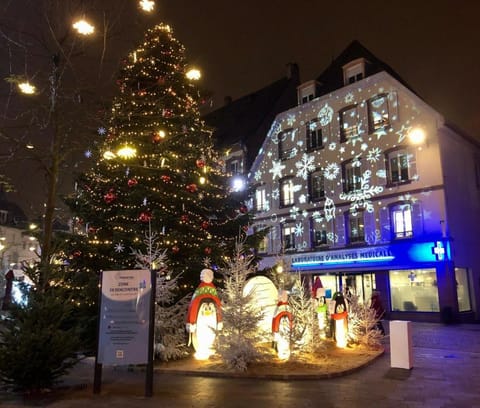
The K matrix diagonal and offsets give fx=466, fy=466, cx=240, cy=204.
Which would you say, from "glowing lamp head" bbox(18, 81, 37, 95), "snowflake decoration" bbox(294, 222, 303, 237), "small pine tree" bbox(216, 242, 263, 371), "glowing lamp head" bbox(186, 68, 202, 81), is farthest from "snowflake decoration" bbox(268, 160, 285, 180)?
"glowing lamp head" bbox(18, 81, 37, 95)

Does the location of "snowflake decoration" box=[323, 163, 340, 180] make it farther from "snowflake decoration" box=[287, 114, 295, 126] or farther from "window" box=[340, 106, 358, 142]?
"snowflake decoration" box=[287, 114, 295, 126]

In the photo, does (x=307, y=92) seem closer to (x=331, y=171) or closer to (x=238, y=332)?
(x=331, y=171)

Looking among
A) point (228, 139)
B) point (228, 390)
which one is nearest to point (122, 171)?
point (228, 390)

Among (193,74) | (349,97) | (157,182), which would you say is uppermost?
(349,97)

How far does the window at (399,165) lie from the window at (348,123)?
269 cm

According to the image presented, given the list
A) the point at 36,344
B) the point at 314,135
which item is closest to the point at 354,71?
the point at 314,135

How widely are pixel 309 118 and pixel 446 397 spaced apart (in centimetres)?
2300

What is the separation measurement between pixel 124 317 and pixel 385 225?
747 inches

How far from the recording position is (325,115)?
92.2ft

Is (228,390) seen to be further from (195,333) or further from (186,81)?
(186,81)

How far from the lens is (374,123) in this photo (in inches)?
1008

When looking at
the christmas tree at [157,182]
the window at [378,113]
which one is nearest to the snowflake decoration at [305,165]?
the window at [378,113]

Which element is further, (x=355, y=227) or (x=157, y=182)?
(x=355, y=227)

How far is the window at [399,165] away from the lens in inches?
943
